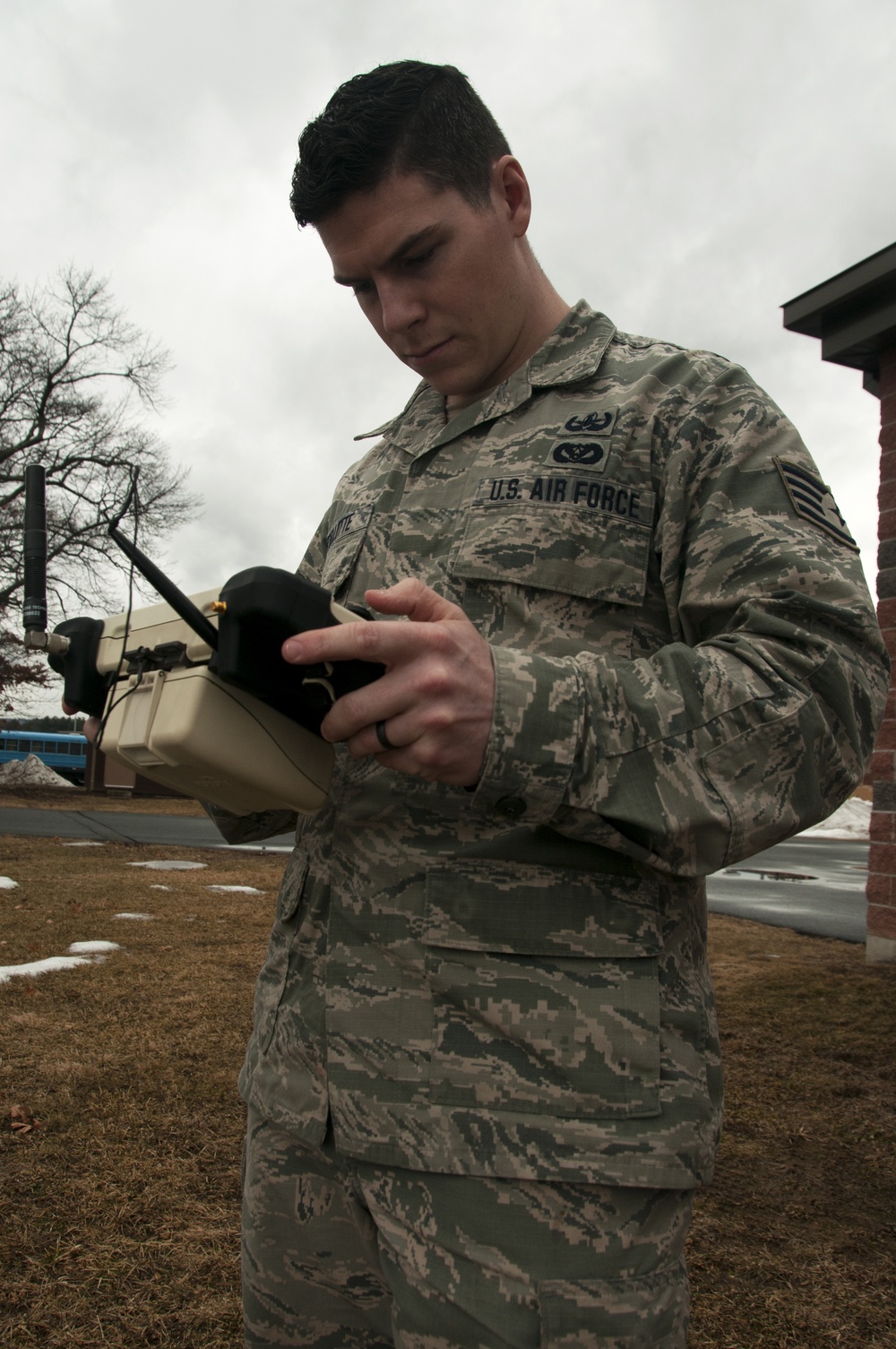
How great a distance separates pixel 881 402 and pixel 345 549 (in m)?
5.65

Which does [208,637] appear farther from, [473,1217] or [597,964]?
[473,1217]

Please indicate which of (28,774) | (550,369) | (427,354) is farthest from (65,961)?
(28,774)

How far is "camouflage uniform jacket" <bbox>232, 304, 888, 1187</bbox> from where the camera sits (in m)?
0.99

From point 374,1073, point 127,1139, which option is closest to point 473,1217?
point 374,1073

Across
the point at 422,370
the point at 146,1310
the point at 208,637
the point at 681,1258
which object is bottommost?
the point at 146,1310

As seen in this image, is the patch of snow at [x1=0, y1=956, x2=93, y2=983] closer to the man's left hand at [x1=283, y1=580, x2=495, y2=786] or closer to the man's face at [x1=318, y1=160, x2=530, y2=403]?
the man's face at [x1=318, y1=160, x2=530, y2=403]

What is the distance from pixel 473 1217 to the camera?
1067 millimetres

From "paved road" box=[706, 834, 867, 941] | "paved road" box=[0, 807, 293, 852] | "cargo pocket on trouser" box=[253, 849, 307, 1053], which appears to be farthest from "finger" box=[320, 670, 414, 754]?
"paved road" box=[0, 807, 293, 852]

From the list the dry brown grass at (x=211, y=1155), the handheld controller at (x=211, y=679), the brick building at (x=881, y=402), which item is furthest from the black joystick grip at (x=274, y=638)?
the brick building at (x=881, y=402)

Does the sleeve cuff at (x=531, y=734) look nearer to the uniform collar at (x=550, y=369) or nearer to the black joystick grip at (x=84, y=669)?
the uniform collar at (x=550, y=369)

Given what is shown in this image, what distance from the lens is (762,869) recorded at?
47.6ft

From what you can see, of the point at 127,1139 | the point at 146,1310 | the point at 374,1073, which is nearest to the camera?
the point at 374,1073

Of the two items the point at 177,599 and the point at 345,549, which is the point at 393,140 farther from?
the point at 177,599

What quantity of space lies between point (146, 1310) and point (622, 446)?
265cm
